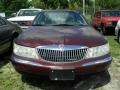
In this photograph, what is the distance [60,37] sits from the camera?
565 centimetres

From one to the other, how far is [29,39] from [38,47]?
0.36 metres

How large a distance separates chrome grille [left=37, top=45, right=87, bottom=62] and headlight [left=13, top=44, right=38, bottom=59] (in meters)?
0.11

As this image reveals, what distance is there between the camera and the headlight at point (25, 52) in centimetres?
543

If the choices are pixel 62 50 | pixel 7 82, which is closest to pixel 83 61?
pixel 62 50

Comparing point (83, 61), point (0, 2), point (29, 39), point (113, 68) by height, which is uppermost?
point (29, 39)

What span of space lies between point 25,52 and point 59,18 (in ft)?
6.85

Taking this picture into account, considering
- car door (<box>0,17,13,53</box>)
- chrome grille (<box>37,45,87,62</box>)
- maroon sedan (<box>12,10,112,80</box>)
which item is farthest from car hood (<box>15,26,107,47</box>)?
car door (<box>0,17,13,53</box>)

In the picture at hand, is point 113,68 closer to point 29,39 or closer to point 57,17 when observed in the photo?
point 57,17

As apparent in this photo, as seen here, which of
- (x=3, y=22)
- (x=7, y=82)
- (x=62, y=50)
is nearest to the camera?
(x=62, y=50)

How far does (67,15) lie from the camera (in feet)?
24.7

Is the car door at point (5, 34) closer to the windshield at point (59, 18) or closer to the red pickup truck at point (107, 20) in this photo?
the windshield at point (59, 18)

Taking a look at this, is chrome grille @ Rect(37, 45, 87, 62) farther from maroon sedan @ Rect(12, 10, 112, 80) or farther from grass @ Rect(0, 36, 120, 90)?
grass @ Rect(0, 36, 120, 90)

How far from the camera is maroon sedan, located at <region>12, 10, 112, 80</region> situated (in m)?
5.29

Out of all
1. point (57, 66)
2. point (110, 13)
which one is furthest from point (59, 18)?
point (110, 13)
